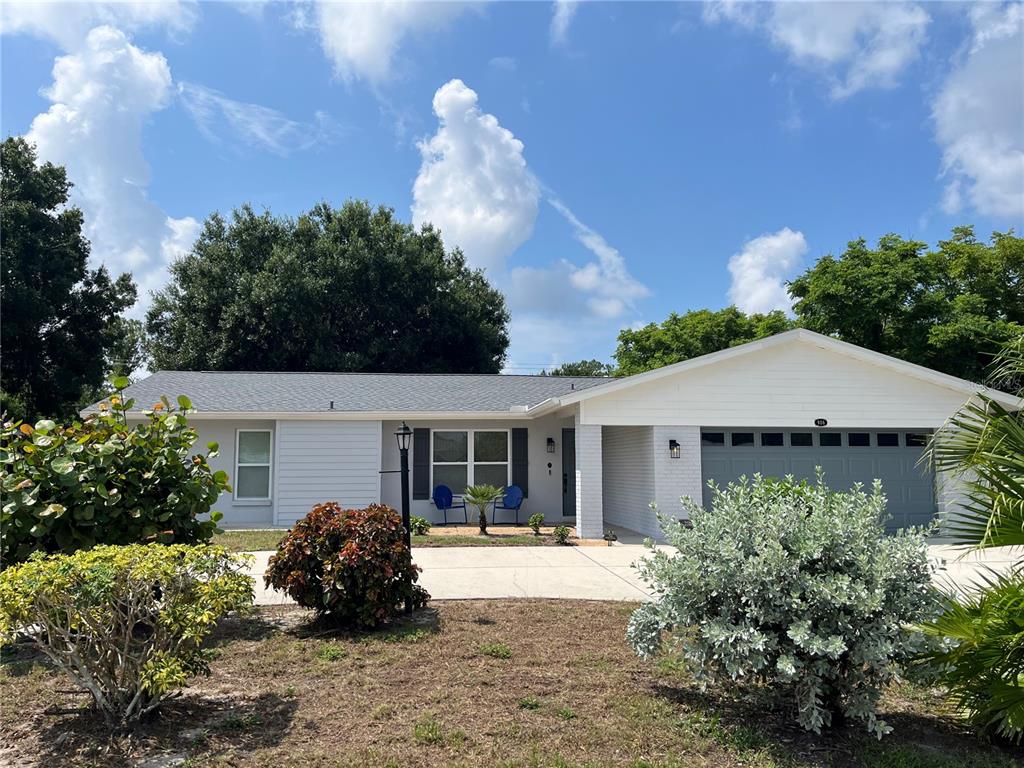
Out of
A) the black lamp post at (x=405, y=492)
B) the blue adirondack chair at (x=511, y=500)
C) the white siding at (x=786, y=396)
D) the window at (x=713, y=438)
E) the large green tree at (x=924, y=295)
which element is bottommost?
the blue adirondack chair at (x=511, y=500)

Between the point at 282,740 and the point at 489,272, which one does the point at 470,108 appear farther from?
the point at 489,272

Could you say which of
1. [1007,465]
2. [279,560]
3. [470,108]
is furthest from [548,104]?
[1007,465]

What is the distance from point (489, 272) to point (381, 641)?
86.7 feet

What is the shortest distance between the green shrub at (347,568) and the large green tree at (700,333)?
2645 cm

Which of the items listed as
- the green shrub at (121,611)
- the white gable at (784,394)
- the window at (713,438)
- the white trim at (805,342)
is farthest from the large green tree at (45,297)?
the green shrub at (121,611)

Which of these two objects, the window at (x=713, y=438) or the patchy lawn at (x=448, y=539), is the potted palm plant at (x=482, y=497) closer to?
the patchy lawn at (x=448, y=539)

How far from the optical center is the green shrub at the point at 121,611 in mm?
3480

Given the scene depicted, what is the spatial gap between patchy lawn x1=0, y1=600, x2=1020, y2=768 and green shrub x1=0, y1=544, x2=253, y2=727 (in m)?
0.34

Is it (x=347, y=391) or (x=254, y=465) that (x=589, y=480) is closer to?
(x=347, y=391)

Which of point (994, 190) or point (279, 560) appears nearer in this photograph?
point (279, 560)

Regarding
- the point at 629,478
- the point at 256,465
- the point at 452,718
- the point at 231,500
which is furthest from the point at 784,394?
the point at 231,500

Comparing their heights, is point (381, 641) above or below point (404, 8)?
below

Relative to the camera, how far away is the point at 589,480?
12977 mm

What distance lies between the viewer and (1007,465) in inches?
152
